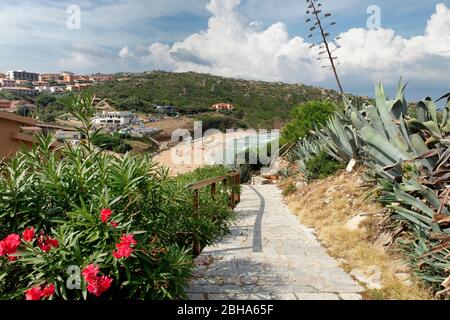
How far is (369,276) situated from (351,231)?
5.27 feet

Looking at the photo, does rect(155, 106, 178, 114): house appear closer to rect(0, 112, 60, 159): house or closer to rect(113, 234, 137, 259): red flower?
rect(0, 112, 60, 159): house

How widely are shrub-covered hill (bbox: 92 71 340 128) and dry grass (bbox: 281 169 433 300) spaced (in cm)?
3510

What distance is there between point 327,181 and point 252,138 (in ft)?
55.9

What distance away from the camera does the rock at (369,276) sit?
3736 millimetres

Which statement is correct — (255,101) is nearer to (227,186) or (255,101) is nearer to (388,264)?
(227,186)

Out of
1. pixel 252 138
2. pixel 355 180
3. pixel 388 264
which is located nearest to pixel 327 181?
pixel 355 180

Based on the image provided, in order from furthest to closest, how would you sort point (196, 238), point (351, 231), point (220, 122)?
point (220, 122), point (351, 231), point (196, 238)

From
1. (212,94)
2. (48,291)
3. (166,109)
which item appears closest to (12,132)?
(48,291)

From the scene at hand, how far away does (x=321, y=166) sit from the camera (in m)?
9.81

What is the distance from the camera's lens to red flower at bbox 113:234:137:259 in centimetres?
236

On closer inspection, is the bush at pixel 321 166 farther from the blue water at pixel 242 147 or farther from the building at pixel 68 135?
the blue water at pixel 242 147

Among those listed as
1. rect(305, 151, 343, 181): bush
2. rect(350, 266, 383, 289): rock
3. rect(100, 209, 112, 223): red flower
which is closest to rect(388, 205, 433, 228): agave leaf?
rect(350, 266, 383, 289): rock

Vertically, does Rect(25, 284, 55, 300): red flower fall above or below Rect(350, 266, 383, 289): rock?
above

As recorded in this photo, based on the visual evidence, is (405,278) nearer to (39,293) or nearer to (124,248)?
(124,248)
